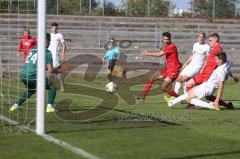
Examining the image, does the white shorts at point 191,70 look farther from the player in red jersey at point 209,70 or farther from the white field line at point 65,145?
the white field line at point 65,145

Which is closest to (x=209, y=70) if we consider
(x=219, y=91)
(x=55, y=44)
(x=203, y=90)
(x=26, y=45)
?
(x=203, y=90)

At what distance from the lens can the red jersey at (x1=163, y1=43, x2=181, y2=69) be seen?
1712 cm

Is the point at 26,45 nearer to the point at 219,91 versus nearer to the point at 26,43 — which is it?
the point at 26,43

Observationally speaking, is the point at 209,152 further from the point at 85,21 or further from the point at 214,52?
the point at 85,21

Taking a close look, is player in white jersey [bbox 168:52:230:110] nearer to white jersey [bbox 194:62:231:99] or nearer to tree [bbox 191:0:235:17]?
white jersey [bbox 194:62:231:99]

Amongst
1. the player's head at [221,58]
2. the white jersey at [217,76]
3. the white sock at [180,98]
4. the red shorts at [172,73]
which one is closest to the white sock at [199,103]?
the white sock at [180,98]

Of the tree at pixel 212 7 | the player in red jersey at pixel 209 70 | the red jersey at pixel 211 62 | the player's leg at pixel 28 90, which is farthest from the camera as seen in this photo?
the tree at pixel 212 7

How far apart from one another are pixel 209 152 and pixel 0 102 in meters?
8.10

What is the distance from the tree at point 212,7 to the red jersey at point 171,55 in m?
29.9

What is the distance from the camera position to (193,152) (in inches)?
362

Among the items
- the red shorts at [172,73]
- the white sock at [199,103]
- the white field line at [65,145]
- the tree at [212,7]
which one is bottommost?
the white sock at [199,103]

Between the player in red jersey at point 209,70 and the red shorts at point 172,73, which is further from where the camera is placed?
the red shorts at point 172,73

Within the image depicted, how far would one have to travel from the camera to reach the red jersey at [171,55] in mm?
17125

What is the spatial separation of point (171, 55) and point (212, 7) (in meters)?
31.1
